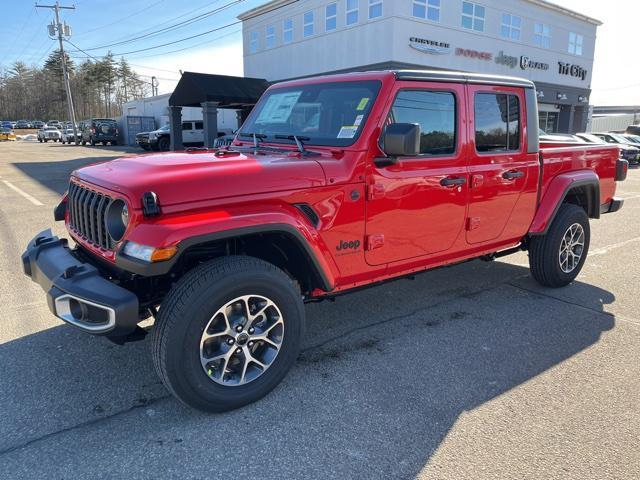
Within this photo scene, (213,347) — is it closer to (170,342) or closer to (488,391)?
(170,342)

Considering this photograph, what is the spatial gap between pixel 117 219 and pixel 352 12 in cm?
2394

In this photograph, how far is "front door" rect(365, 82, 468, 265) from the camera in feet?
11.2

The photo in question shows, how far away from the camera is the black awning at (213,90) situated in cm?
2156

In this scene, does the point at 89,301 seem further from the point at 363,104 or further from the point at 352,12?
the point at 352,12

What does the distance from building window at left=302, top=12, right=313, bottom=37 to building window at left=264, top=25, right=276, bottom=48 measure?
3.05 m

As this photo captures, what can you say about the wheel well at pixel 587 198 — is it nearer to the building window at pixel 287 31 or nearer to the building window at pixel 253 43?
the building window at pixel 287 31

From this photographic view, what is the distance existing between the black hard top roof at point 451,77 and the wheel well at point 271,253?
1454 millimetres

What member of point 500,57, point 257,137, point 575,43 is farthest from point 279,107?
point 575,43

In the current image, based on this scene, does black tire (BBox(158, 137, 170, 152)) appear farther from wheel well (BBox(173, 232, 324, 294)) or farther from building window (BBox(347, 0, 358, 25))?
wheel well (BBox(173, 232, 324, 294))

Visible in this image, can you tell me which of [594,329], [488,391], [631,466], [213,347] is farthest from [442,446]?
[594,329]

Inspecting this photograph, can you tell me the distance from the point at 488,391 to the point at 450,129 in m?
1.95

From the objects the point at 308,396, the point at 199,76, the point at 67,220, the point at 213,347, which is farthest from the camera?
the point at 199,76

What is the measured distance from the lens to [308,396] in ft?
10.1

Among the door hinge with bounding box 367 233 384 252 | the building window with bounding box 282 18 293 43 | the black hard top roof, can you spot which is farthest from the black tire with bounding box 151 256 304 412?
the building window with bounding box 282 18 293 43
